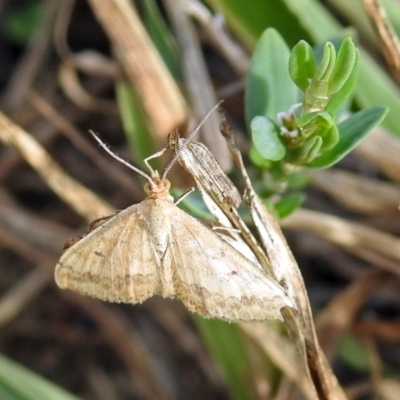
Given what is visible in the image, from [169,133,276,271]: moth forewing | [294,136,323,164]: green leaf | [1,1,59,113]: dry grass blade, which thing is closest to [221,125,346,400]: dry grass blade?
[169,133,276,271]: moth forewing

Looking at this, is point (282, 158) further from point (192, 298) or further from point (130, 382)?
point (130, 382)

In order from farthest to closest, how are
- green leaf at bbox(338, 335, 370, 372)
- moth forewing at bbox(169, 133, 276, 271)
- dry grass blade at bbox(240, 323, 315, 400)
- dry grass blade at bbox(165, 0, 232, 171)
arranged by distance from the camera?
1. green leaf at bbox(338, 335, 370, 372)
2. dry grass blade at bbox(165, 0, 232, 171)
3. dry grass blade at bbox(240, 323, 315, 400)
4. moth forewing at bbox(169, 133, 276, 271)

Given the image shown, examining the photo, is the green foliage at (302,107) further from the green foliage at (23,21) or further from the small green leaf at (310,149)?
the green foliage at (23,21)

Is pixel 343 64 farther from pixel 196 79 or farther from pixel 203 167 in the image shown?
pixel 196 79

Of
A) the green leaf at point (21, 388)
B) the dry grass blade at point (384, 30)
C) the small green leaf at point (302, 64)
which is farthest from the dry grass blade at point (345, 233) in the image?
the green leaf at point (21, 388)

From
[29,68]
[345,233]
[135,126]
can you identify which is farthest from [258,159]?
[29,68]

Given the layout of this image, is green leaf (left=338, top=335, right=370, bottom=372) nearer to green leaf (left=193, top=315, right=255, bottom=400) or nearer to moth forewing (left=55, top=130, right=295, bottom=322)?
green leaf (left=193, top=315, right=255, bottom=400)
